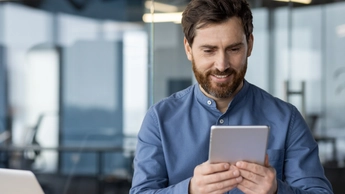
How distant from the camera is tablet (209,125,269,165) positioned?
1.73m

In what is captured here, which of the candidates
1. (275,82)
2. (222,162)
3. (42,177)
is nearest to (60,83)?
(42,177)

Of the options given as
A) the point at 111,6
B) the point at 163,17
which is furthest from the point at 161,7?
the point at 111,6

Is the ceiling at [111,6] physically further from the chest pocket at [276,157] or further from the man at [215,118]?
the chest pocket at [276,157]

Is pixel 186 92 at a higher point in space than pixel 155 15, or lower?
lower

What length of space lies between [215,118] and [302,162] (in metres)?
0.29

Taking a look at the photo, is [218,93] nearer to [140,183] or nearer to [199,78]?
[199,78]

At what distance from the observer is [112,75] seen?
211 inches

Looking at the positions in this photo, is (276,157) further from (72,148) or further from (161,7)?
(72,148)

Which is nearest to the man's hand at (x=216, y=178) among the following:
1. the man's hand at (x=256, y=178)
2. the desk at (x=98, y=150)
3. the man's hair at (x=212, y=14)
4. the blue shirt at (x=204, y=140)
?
the man's hand at (x=256, y=178)

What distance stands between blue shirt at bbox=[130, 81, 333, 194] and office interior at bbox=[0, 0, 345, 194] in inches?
115

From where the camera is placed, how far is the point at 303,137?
204cm

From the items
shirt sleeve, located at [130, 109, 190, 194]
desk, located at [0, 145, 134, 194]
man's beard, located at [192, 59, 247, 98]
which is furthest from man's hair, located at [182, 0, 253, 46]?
desk, located at [0, 145, 134, 194]

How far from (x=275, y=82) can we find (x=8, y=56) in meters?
2.09

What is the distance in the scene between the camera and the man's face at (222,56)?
6.48ft
